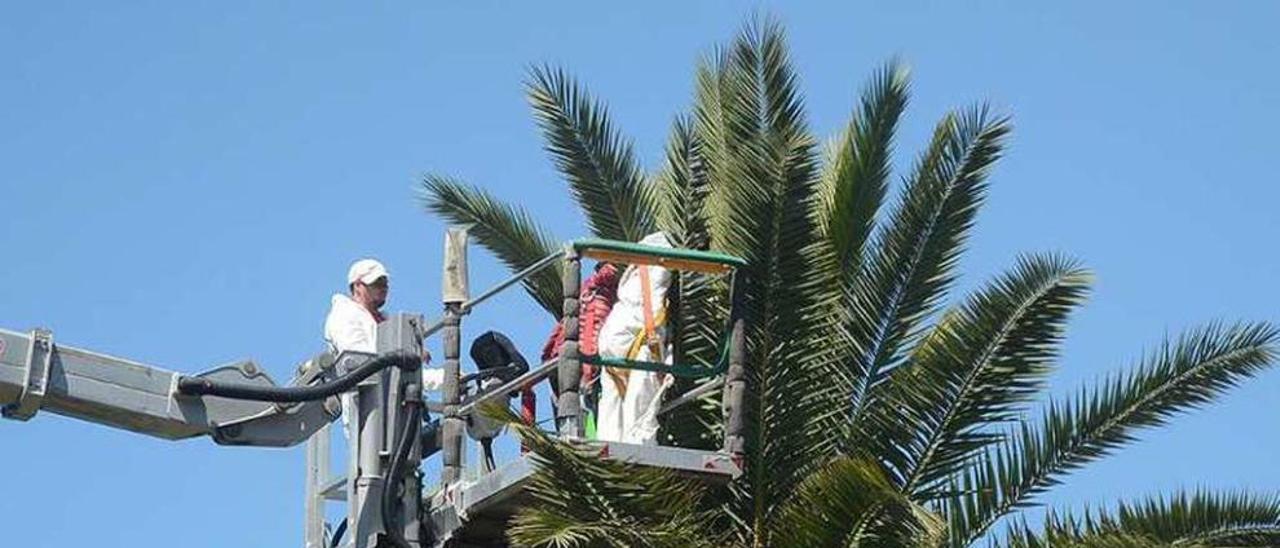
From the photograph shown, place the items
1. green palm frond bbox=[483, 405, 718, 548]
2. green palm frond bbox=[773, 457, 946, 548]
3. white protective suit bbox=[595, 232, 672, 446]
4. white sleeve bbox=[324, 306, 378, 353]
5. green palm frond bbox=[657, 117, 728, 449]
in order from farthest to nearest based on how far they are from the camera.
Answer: green palm frond bbox=[657, 117, 728, 449] → white sleeve bbox=[324, 306, 378, 353] → white protective suit bbox=[595, 232, 672, 446] → green palm frond bbox=[773, 457, 946, 548] → green palm frond bbox=[483, 405, 718, 548]

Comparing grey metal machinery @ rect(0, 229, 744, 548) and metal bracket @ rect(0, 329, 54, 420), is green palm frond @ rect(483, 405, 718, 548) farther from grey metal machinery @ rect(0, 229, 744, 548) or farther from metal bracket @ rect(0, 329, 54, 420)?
metal bracket @ rect(0, 329, 54, 420)

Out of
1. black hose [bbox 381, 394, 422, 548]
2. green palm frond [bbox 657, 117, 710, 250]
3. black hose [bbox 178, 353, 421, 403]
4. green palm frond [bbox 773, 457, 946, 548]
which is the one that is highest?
green palm frond [bbox 657, 117, 710, 250]

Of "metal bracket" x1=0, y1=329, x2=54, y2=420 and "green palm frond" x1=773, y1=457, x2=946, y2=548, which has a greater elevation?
"metal bracket" x1=0, y1=329, x2=54, y2=420

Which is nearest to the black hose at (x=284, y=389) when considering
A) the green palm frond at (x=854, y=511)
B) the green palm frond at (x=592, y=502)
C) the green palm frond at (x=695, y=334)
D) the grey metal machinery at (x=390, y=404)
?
the grey metal machinery at (x=390, y=404)

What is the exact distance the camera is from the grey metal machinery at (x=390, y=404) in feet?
74.2

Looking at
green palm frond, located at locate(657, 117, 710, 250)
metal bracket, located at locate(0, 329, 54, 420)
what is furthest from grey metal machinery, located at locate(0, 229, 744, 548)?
green palm frond, located at locate(657, 117, 710, 250)

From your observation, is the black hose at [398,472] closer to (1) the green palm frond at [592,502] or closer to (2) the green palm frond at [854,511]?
(1) the green palm frond at [592,502]

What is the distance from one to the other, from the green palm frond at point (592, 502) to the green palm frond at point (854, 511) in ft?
2.36

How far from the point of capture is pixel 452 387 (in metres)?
23.5

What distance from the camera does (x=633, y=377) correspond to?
23109 mm

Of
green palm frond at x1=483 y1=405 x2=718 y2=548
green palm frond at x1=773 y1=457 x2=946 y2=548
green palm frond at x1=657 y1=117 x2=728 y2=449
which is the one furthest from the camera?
green palm frond at x1=657 y1=117 x2=728 y2=449

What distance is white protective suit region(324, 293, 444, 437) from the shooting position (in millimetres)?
23547

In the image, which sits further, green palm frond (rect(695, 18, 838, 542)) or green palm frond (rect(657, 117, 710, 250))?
green palm frond (rect(657, 117, 710, 250))

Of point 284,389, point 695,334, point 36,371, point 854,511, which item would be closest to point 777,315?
point 695,334
